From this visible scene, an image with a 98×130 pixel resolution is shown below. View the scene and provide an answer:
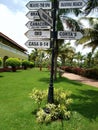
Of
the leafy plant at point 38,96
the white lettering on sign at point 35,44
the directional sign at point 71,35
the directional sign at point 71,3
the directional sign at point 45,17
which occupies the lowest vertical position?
the leafy plant at point 38,96

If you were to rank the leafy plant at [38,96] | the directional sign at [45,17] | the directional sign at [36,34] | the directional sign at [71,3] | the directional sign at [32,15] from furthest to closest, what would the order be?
the leafy plant at [38,96], the directional sign at [32,15], the directional sign at [36,34], the directional sign at [45,17], the directional sign at [71,3]

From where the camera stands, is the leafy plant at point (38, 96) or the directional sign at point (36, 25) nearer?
the directional sign at point (36, 25)

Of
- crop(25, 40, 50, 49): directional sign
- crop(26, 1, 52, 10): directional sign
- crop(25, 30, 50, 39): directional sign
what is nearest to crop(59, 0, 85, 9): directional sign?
crop(26, 1, 52, 10): directional sign

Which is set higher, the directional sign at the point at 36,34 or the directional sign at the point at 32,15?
the directional sign at the point at 32,15

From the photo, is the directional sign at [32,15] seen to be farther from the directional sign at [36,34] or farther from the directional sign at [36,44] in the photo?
the directional sign at [36,44]

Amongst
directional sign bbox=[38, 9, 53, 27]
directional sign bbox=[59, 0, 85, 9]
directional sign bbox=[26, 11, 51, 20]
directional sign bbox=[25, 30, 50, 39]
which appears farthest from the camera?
directional sign bbox=[26, 11, 51, 20]

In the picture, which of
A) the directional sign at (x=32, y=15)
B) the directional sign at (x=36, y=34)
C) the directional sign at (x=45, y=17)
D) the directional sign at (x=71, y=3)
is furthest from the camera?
the directional sign at (x=32, y=15)

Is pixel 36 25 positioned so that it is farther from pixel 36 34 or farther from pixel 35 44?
pixel 35 44

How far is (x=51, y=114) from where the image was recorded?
6.98 metres

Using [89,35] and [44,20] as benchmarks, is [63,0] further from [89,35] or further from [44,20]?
[89,35]

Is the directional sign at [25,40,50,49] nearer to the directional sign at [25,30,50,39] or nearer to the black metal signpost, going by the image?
the black metal signpost

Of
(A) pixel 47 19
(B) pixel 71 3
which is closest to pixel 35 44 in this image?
(A) pixel 47 19

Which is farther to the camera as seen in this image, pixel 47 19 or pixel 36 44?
pixel 47 19

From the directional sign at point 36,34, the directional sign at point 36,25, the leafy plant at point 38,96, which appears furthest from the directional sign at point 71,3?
the leafy plant at point 38,96
